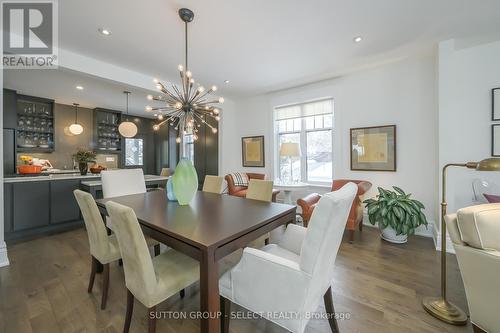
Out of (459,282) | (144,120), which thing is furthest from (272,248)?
(144,120)

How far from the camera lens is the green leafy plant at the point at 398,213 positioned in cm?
270

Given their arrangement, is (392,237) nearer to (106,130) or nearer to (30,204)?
(30,204)

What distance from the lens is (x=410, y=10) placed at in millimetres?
2100

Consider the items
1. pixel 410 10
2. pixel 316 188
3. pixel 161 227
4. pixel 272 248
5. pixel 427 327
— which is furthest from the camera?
pixel 316 188

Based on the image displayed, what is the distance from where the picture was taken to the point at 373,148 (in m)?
3.52

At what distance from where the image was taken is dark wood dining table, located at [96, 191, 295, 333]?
110 cm

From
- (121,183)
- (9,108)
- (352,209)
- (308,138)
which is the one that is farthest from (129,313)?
(9,108)

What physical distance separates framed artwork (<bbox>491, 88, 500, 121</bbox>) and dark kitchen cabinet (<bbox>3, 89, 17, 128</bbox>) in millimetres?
8184

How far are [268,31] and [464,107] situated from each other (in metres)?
2.67

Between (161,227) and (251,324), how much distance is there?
97cm

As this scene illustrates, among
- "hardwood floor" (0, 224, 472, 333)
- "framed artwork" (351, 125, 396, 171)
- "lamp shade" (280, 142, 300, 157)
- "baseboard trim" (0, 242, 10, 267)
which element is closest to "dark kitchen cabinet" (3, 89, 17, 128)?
"hardwood floor" (0, 224, 472, 333)

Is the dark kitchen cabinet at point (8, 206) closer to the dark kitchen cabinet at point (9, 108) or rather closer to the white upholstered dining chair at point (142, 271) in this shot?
the dark kitchen cabinet at point (9, 108)

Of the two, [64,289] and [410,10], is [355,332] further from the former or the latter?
[410,10]

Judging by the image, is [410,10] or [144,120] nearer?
[410,10]
